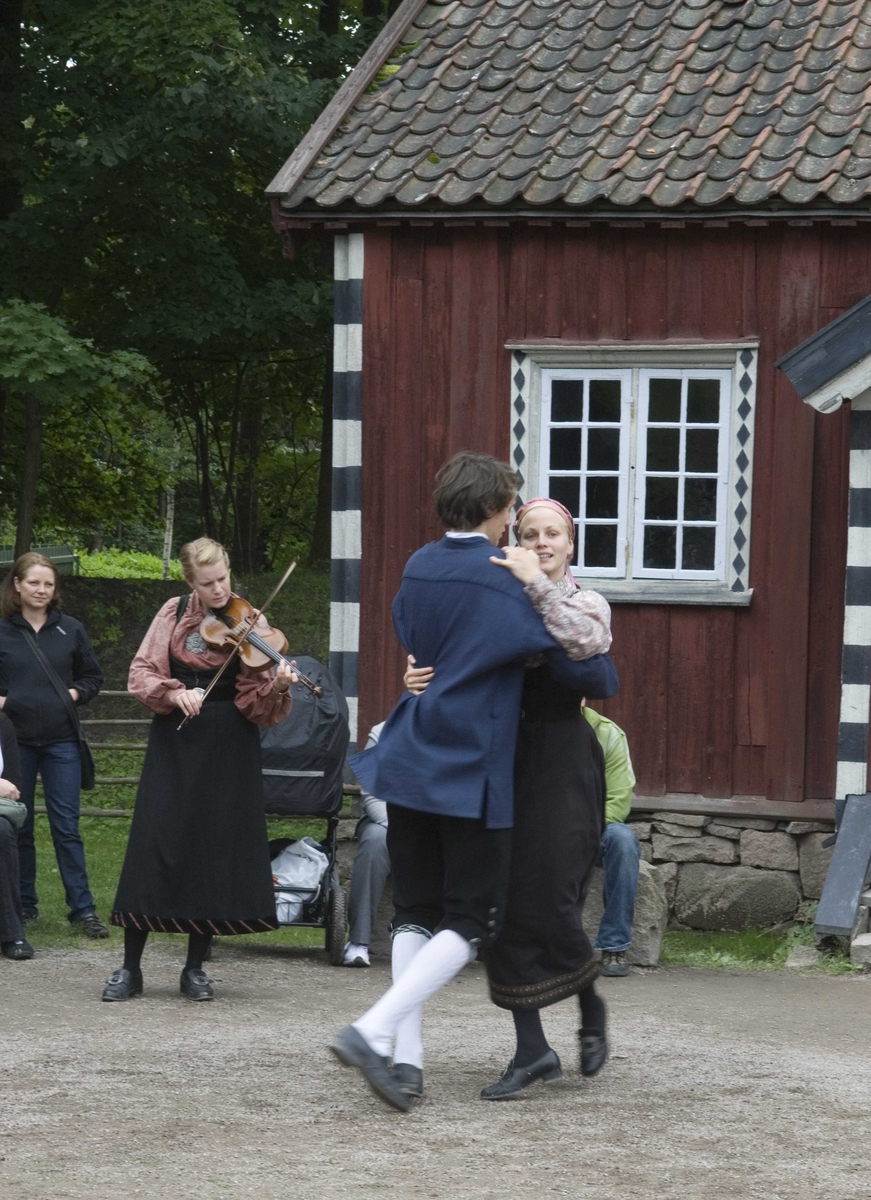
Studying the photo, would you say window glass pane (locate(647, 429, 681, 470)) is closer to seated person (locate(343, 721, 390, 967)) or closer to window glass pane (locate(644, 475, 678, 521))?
window glass pane (locate(644, 475, 678, 521))

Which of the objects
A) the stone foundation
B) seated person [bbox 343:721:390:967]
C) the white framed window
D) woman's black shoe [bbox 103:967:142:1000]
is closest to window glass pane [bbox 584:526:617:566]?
the white framed window

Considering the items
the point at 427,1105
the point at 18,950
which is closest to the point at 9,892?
the point at 18,950

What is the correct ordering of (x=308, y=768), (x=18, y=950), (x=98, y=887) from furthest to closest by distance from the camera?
(x=98, y=887)
(x=308, y=768)
(x=18, y=950)

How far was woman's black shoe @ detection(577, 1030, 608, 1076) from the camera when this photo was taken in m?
5.30

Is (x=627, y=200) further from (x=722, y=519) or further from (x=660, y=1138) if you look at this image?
(x=660, y=1138)

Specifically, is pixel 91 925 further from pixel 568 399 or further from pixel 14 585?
pixel 568 399

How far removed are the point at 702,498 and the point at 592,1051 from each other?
4837 millimetres

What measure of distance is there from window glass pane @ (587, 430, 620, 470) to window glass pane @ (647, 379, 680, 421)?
0.24 metres

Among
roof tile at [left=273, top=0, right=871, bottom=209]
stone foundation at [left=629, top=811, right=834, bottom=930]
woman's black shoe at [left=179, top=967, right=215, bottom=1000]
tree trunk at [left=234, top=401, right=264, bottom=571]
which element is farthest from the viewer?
tree trunk at [left=234, top=401, right=264, bottom=571]

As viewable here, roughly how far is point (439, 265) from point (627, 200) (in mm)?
1217

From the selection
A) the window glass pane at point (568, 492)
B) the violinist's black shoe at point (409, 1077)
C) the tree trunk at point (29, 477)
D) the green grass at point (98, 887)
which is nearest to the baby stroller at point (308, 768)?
the green grass at point (98, 887)

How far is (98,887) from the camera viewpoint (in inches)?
418

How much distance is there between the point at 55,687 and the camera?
28.4ft

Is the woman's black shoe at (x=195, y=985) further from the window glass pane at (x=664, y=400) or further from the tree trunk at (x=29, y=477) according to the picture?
the tree trunk at (x=29, y=477)
